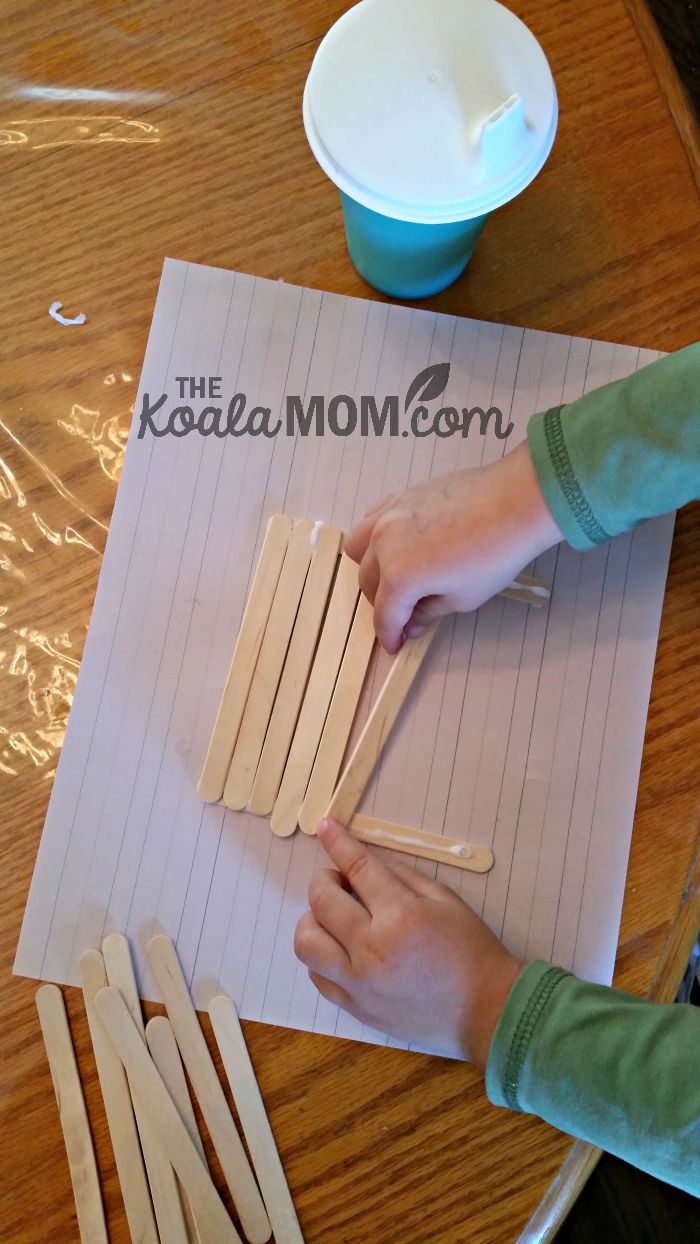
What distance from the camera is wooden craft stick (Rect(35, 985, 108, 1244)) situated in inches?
23.5

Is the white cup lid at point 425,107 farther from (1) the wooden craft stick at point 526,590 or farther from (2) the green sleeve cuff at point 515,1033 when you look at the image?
(2) the green sleeve cuff at point 515,1033

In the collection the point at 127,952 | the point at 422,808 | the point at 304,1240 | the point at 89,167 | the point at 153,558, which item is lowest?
the point at 304,1240

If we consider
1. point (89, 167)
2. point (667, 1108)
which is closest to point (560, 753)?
point (667, 1108)

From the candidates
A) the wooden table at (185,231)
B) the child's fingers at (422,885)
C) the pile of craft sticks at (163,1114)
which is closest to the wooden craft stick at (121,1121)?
the pile of craft sticks at (163,1114)

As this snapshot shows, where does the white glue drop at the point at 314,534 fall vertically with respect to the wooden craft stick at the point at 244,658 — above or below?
above

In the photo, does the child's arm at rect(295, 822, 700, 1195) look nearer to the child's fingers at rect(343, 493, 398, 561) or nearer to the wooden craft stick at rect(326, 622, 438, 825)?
the wooden craft stick at rect(326, 622, 438, 825)

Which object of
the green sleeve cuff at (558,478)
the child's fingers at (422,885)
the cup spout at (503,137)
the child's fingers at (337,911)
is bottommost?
the child's fingers at (337,911)

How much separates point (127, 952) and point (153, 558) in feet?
0.87

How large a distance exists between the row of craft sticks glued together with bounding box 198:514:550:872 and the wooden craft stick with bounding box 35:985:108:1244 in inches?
6.6

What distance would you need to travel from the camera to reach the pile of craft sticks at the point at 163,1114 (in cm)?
60

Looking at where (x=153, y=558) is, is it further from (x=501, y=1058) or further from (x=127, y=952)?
(x=501, y=1058)

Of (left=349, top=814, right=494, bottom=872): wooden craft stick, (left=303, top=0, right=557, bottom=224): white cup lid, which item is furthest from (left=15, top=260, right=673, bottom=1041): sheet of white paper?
(left=303, top=0, right=557, bottom=224): white cup lid

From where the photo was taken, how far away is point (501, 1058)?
22.4 inches

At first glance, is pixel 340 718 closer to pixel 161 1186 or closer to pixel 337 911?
pixel 337 911
